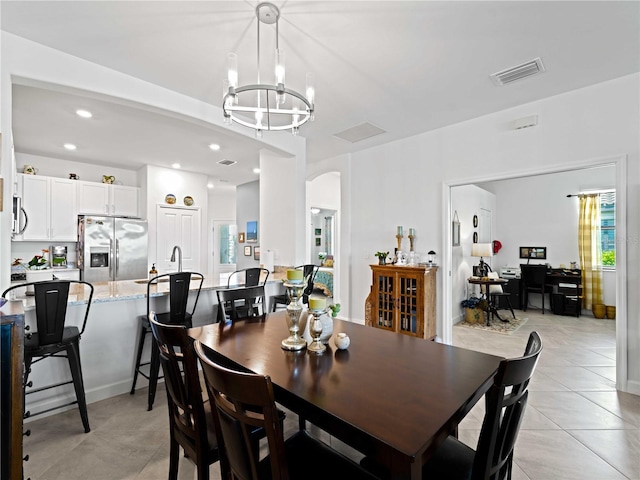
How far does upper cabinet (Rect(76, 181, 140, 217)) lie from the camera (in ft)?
17.4

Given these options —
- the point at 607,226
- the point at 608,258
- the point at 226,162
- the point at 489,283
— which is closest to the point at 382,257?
the point at 489,283

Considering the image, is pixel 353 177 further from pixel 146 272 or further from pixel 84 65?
pixel 146 272

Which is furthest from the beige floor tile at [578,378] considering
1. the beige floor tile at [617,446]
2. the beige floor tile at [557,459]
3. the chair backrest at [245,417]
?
the chair backrest at [245,417]

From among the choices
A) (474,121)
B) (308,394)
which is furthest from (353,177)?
(308,394)

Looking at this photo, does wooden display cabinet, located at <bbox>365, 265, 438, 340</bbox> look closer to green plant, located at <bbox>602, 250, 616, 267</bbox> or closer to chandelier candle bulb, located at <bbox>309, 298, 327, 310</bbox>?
chandelier candle bulb, located at <bbox>309, 298, 327, 310</bbox>

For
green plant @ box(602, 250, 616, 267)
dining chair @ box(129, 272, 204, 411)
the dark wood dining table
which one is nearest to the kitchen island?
dining chair @ box(129, 272, 204, 411)

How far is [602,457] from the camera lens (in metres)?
1.98

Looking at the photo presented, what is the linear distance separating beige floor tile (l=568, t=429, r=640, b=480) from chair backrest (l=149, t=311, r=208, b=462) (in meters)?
2.41

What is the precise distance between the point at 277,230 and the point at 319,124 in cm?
164

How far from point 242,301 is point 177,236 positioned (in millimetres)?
4136

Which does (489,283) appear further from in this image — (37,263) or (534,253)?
(37,263)

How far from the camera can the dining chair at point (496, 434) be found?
3.23ft

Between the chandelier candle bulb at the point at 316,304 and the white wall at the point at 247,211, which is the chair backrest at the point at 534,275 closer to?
the white wall at the point at 247,211

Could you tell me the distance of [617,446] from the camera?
2.08 metres
